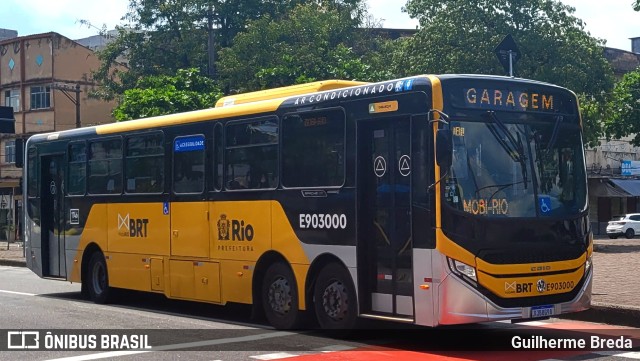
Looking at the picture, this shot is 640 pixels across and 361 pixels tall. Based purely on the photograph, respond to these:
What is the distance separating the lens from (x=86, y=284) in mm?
18531

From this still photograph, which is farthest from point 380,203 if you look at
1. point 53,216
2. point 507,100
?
point 53,216

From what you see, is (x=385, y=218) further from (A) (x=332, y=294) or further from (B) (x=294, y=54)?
(B) (x=294, y=54)

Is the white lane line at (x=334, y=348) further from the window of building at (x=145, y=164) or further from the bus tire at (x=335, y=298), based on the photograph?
the window of building at (x=145, y=164)

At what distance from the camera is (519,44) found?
40.5m

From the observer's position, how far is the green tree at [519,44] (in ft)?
132

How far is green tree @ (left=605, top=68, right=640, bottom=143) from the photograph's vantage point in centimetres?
4047

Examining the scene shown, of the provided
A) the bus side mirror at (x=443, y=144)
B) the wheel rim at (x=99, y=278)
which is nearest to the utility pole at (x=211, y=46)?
the wheel rim at (x=99, y=278)

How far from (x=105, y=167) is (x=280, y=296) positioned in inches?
222

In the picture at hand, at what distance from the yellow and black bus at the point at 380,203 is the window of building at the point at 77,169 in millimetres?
2670

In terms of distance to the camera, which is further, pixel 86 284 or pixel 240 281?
pixel 86 284

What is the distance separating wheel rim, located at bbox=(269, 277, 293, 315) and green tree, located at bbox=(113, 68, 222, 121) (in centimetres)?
2420

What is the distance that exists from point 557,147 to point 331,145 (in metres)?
2.87

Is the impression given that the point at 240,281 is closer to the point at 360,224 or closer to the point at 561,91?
the point at 360,224

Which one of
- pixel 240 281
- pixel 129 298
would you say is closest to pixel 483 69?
pixel 129 298
